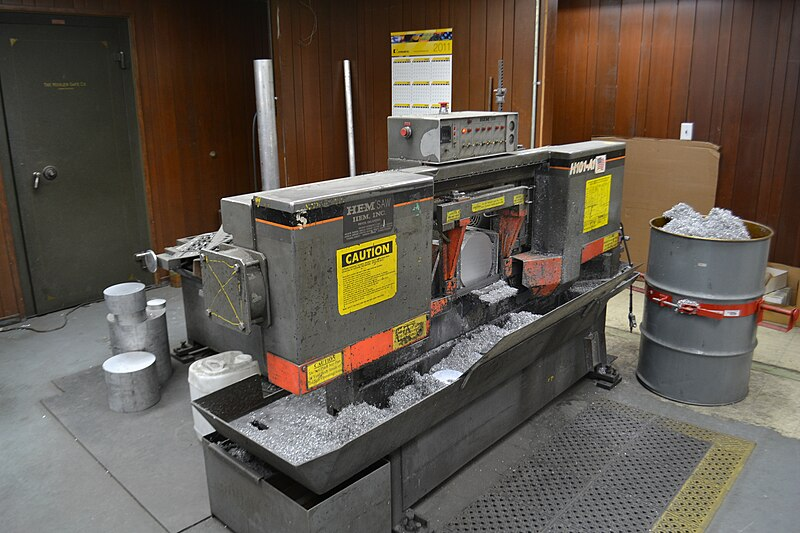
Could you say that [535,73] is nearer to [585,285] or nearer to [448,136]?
[585,285]

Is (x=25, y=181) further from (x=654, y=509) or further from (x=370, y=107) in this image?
(x=654, y=509)

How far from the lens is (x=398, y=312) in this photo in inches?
88.5

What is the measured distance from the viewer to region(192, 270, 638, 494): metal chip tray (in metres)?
2.01

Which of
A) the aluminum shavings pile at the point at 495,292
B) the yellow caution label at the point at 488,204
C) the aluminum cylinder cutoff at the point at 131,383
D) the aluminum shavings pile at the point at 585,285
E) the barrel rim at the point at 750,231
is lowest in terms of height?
the aluminum cylinder cutoff at the point at 131,383

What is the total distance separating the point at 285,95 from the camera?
498cm

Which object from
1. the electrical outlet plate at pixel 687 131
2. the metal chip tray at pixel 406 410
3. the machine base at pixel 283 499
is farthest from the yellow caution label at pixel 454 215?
the electrical outlet plate at pixel 687 131

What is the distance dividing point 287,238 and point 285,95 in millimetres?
3415

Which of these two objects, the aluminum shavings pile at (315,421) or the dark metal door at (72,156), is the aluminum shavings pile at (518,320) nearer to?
the aluminum shavings pile at (315,421)

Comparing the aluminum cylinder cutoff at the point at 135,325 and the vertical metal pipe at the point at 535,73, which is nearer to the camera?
the aluminum cylinder cutoff at the point at 135,325

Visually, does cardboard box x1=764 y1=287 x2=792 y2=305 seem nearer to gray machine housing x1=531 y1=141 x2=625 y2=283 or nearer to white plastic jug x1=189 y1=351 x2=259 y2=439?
gray machine housing x1=531 y1=141 x2=625 y2=283

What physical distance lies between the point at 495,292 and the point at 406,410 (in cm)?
97

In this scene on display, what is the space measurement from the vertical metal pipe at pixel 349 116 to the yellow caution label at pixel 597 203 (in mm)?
2581

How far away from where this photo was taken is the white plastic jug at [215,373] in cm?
284

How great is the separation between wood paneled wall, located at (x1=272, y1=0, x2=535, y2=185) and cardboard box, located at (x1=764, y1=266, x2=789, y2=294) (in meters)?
1.89
